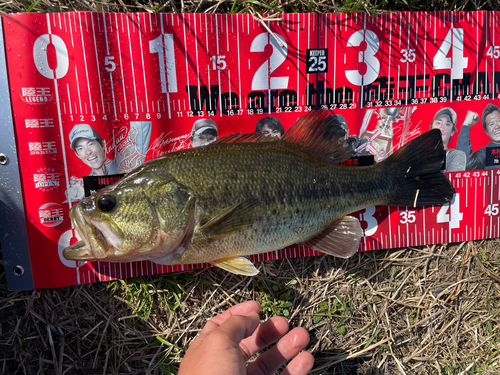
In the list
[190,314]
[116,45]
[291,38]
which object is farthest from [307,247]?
[116,45]

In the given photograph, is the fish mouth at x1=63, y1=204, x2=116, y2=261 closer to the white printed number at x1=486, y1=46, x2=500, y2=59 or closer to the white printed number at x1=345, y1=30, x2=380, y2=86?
the white printed number at x1=345, y1=30, x2=380, y2=86

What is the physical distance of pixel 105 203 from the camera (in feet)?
6.64

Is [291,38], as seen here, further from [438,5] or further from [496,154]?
[496,154]

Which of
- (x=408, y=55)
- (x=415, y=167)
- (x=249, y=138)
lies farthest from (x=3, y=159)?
(x=408, y=55)

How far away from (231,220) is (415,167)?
179 cm

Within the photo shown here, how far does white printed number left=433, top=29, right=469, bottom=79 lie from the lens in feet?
9.35

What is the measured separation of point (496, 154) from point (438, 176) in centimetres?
73

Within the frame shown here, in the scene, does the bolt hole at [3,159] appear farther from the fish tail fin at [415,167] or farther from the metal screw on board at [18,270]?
the fish tail fin at [415,167]

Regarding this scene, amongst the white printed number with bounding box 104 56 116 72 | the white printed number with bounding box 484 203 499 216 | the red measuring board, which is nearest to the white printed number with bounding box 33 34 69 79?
the red measuring board

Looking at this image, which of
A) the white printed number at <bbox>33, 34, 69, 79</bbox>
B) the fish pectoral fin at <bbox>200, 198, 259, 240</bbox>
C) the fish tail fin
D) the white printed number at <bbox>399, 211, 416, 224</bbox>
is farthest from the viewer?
the white printed number at <bbox>399, 211, 416, 224</bbox>

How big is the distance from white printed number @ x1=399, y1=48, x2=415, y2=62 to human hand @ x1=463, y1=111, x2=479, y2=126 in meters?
0.77

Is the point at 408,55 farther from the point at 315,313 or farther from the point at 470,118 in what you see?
the point at 315,313

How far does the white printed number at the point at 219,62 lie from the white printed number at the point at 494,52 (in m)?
2.54

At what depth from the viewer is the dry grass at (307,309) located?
8.88ft
